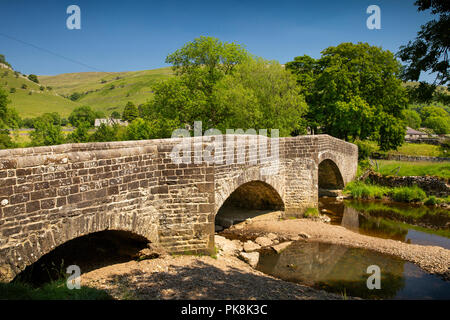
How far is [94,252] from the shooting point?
809 cm

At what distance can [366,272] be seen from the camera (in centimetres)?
939

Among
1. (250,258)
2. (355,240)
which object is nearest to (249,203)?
(355,240)

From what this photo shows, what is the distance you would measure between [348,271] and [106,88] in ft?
430

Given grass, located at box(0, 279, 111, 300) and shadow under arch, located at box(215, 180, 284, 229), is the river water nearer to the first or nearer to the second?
shadow under arch, located at box(215, 180, 284, 229)

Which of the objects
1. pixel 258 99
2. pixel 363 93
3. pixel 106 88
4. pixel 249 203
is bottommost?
pixel 249 203

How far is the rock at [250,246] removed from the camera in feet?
35.7

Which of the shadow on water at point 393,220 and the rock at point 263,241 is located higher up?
the rock at point 263,241

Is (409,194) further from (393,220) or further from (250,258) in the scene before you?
(250,258)

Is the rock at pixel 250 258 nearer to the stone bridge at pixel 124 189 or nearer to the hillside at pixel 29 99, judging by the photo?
the stone bridge at pixel 124 189

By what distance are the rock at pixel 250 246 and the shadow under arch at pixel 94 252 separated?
4.32 meters

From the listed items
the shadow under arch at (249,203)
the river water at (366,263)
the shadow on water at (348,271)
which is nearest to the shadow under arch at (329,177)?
the river water at (366,263)

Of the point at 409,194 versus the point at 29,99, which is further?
the point at 29,99
